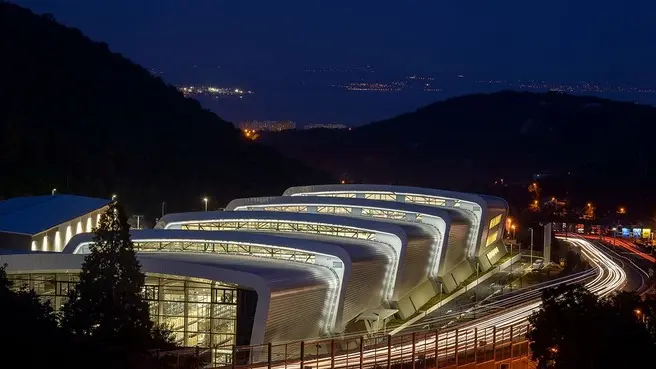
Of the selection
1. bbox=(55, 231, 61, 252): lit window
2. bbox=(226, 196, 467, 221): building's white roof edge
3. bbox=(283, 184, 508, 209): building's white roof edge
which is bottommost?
bbox=(55, 231, 61, 252): lit window

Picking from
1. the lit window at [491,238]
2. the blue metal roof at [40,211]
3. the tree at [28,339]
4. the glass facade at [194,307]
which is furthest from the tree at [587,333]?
the lit window at [491,238]

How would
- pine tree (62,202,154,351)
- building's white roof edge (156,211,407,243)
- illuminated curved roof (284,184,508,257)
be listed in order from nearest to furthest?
pine tree (62,202,154,351) < building's white roof edge (156,211,407,243) < illuminated curved roof (284,184,508,257)

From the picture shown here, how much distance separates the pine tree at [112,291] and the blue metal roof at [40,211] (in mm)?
15457

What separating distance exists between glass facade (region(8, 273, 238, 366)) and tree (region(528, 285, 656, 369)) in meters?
8.25

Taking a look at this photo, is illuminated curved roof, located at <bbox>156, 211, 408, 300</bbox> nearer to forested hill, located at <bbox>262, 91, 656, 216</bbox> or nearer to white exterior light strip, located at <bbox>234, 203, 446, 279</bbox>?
white exterior light strip, located at <bbox>234, 203, 446, 279</bbox>

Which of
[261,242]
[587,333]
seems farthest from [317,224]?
[587,333]

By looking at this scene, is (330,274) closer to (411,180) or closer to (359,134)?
(411,180)

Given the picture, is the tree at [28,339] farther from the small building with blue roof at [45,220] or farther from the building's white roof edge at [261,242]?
the small building with blue roof at [45,220]

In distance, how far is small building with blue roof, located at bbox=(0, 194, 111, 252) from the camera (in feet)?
107

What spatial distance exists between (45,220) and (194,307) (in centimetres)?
1316

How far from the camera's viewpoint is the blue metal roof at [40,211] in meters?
33.2

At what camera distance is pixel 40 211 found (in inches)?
1403

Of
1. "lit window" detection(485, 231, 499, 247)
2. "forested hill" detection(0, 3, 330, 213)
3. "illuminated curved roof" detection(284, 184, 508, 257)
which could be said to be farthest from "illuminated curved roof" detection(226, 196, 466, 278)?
"forested hill" detection(0, 3, 330, 213)

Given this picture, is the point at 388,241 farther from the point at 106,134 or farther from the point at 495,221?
the point at 106,134
